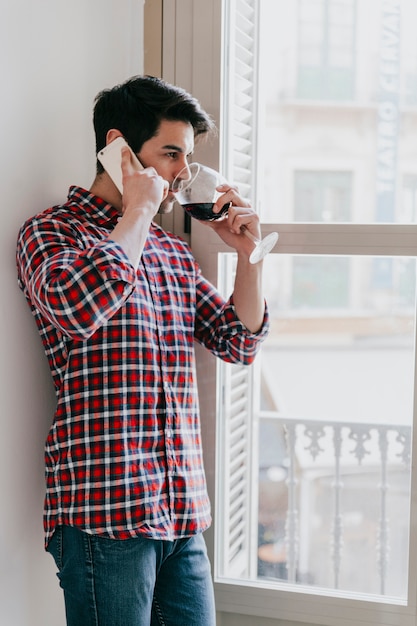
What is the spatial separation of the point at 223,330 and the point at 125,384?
1.04ft

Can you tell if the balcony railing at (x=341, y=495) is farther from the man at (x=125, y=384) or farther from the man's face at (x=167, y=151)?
the man's face at (x=167, y=151)

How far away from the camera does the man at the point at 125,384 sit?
3.91 feet

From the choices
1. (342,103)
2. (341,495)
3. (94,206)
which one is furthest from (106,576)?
(342,103)

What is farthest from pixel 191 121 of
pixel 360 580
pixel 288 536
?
pixel 360 580

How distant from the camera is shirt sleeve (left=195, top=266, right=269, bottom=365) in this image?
5.00 feet

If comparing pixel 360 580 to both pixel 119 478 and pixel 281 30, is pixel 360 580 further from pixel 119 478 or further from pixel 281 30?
pixel 281 30

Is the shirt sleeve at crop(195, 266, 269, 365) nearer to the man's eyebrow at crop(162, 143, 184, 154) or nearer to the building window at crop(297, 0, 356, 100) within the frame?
the man's eyebrow at crop(162, 143, 184, 154)

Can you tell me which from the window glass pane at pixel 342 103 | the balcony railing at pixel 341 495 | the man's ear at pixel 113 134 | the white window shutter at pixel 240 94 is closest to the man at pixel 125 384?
the man's ear at pixel 113 134

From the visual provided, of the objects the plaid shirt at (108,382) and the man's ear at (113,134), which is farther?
the man's ear at (113,134)

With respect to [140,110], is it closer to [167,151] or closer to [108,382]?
[167,151]

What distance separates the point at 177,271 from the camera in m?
1.50

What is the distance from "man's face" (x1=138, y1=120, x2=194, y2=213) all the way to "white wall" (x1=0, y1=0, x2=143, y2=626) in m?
0.21

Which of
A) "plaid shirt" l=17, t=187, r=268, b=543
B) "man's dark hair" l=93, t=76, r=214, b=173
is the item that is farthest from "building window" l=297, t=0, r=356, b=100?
"plaid shirt" l=17, t=187, r=268, b=543

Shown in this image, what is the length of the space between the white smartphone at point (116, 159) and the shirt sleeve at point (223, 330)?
1.12ft
